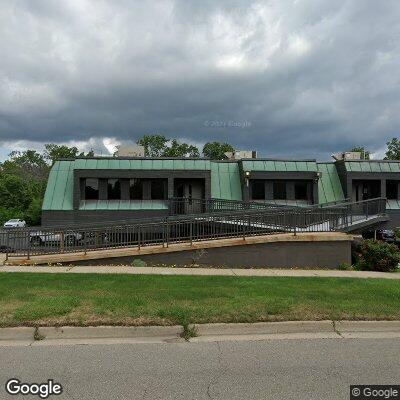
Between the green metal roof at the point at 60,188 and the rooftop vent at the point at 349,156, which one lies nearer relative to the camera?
the green metal roof at the point at 60,188

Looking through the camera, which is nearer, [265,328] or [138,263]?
[265,328]

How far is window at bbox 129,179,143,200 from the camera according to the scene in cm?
2564

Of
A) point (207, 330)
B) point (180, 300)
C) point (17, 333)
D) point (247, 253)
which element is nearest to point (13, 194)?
point (247, 253)

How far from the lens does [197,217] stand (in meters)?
15.8

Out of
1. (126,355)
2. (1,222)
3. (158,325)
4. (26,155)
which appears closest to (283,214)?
(158,325)

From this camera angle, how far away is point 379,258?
15070 millimetres

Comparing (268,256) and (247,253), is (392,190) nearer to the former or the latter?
(268,256)

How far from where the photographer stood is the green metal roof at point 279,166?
2593 centimetres

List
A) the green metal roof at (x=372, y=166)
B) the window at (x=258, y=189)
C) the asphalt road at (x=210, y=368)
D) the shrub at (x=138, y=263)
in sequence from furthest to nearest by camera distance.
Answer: the window at (x=258, y=189)
the green metal roof at (x=372, y=166)
the shrub at (x=138, y=263)
the asphalt road at (x=210, y=368)

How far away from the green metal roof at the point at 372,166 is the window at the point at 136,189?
12.4 metres

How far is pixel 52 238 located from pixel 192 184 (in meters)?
12.7

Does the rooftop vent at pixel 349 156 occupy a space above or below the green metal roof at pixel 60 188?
above

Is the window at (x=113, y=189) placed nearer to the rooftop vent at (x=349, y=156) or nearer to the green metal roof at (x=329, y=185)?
the green metal roof at (x=329, y=185)

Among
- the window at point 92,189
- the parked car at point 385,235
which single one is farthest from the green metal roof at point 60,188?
the parked car at point 385,235
